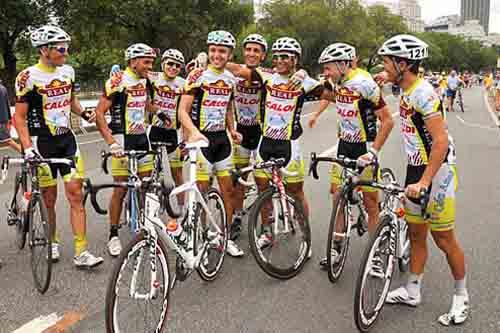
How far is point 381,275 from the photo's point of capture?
3.98 meters

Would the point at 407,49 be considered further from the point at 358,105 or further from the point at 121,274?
the point at 121,274

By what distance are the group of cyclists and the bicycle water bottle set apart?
0.85 meters

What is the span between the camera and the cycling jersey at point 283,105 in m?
5.24

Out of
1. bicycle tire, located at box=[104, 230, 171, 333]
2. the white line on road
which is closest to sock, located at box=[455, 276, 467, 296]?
bicycle tire, located at box=[104, 230, 171, 333]

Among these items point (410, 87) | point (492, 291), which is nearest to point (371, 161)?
point (410, 87)

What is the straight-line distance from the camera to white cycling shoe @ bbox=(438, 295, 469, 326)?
13.0 feet

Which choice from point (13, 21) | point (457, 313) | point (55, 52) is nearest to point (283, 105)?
point (55, 52)

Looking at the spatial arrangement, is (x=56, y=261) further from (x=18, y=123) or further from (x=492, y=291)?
(x=492, y=291)

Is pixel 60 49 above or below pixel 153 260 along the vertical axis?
above

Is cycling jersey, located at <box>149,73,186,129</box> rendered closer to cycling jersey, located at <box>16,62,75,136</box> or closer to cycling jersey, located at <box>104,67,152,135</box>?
cycling jersey, located at <box>104,67,152,135</box>

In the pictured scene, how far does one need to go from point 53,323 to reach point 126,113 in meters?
2.64

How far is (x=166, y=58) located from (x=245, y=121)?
1.64 metres

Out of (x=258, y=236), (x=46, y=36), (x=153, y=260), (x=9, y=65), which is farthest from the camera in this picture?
(x=9, y=65)

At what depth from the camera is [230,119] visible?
5.64m
